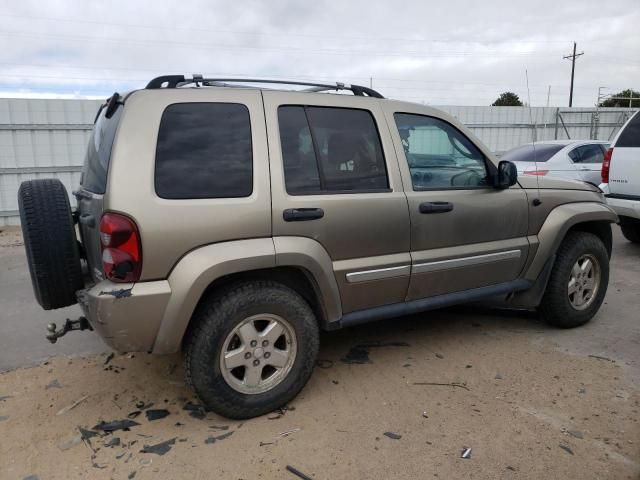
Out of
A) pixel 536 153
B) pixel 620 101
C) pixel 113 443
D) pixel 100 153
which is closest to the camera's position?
pixel 113 443

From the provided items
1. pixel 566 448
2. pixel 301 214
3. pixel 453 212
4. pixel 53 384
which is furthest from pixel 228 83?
pixel 566 448

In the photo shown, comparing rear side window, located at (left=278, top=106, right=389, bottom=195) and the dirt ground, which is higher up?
rear side window, located at (left=278, top=106, right=389, bottom=195)

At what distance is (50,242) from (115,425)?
1124mm

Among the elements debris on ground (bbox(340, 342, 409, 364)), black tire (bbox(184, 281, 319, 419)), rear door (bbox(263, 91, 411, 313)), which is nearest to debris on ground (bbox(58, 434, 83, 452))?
black tire (bbox(184, 281, 319, 419))

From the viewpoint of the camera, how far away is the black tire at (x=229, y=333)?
2756 mm

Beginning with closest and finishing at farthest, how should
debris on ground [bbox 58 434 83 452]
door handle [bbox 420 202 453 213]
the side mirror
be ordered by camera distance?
debris on ground [bbox 58 434 83 452] → door handle [bbox 420 202 453 213] → the side mirror

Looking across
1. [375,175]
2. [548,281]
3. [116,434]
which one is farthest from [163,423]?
[548,281]

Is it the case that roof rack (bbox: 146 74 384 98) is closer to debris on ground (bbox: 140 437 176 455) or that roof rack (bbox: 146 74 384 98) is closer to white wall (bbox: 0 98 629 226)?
debris on ground (bbox: 140 437 176 455)

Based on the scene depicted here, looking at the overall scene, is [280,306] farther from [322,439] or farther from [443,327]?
[443,327]

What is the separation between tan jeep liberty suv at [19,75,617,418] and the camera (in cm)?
260

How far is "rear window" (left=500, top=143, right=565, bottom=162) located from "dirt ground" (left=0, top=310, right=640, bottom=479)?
20.2 ft

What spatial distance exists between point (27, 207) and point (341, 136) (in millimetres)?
1886

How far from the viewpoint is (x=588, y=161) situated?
31.4 ft

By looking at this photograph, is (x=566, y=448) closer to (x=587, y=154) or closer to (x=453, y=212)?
(x=453, y=212)
